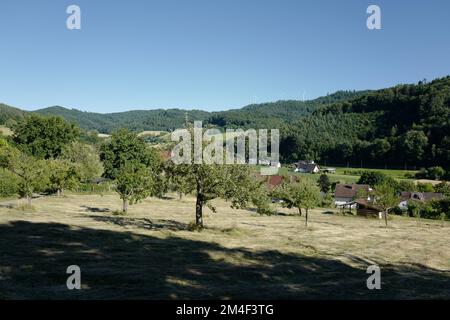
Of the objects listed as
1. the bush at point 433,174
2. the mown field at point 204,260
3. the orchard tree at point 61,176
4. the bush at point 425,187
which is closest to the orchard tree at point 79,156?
the orchard tree at point 61,176

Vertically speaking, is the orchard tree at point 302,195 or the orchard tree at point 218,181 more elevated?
the orchard tree at point 218,181

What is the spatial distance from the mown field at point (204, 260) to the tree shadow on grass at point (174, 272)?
5cm

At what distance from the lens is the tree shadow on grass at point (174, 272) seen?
16.3 metres

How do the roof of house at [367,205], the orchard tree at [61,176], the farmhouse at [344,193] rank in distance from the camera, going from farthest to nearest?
the farmhouse at [344,193] < the roof of house at [367,205] < the orchard tree at [61,176]

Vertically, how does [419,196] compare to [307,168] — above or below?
below

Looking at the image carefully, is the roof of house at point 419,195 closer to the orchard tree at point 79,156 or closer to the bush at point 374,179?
the bush at point 374,179

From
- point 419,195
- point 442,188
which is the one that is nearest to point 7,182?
point 419,195

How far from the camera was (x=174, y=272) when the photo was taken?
2009cm

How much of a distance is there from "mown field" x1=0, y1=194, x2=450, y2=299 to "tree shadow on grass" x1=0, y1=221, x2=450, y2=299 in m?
0.05

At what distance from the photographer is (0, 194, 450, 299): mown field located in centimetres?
1678

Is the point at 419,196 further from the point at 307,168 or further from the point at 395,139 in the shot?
the point at 395,139

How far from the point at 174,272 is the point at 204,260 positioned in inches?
153

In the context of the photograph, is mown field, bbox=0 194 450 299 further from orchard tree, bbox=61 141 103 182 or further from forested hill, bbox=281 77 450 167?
forested hill, bbox=281 77 450 167
